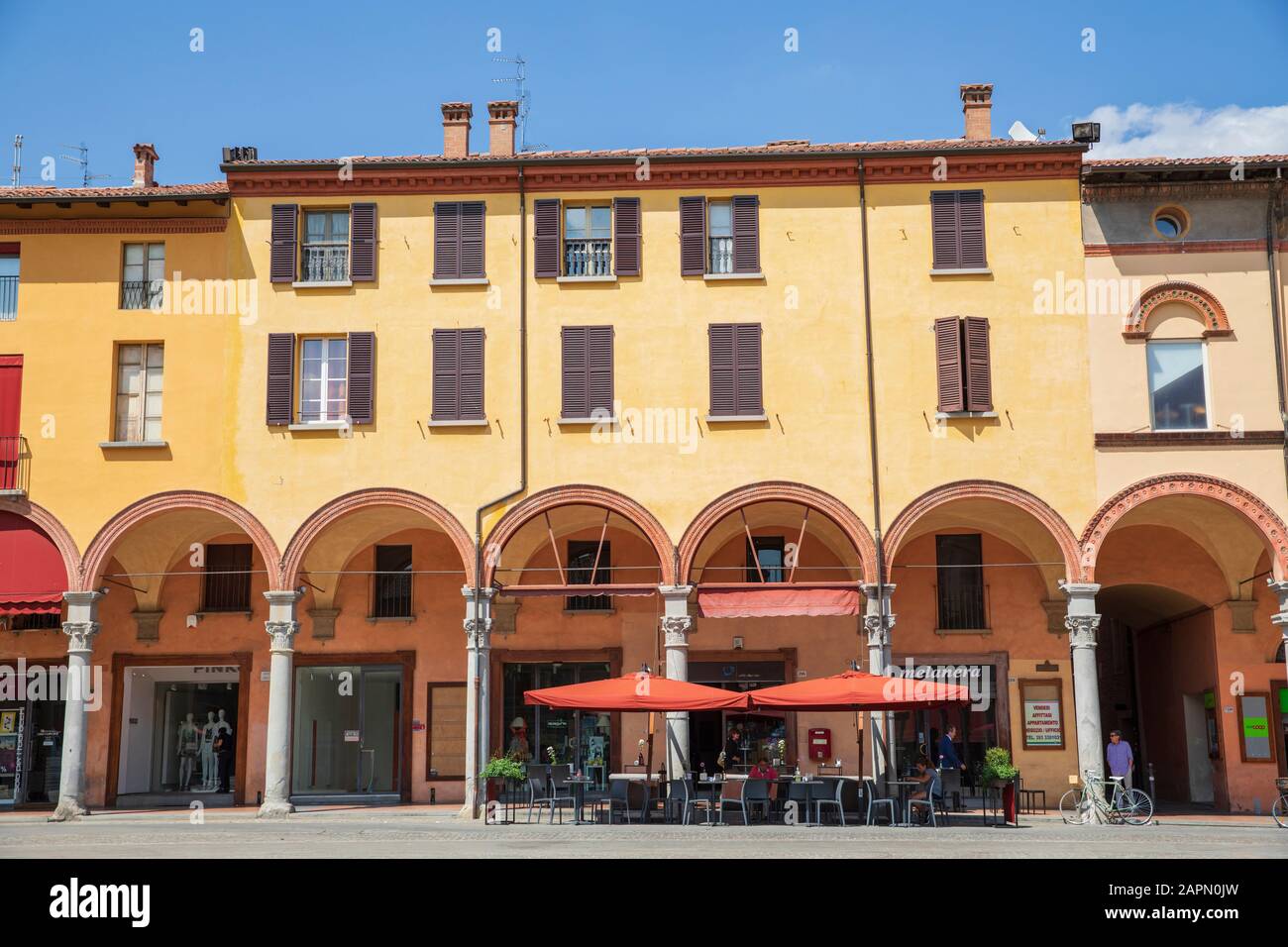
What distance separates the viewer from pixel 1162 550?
27.0 m

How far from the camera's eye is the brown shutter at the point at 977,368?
24344 mm

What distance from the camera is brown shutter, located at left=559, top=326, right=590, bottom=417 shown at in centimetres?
2470

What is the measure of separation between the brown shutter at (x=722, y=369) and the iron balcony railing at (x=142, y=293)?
10483mm

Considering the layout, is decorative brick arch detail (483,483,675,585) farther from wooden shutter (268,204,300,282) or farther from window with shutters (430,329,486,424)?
wooden shutter (268,204,300,282)

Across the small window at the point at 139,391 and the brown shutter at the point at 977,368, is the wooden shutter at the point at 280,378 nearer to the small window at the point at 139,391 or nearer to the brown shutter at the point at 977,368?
the small window at the point at 139,391

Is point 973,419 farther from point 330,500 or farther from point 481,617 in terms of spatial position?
point 330,500

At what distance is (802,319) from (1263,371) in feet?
27.1

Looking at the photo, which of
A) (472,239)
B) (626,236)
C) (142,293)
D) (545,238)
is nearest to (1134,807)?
(626,236)

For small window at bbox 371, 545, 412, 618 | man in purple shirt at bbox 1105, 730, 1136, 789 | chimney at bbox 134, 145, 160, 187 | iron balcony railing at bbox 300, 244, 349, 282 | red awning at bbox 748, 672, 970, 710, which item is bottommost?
man in purple shirt at bbox 1105, 730, 1136, 789

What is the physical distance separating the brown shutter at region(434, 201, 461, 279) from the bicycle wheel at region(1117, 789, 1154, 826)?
1512cm

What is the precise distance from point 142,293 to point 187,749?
9.61 m

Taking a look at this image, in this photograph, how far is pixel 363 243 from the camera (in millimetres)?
25469

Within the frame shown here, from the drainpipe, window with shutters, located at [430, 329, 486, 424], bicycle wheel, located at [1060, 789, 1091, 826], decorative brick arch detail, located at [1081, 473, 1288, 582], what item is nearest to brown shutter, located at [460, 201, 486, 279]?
the drainpipe
